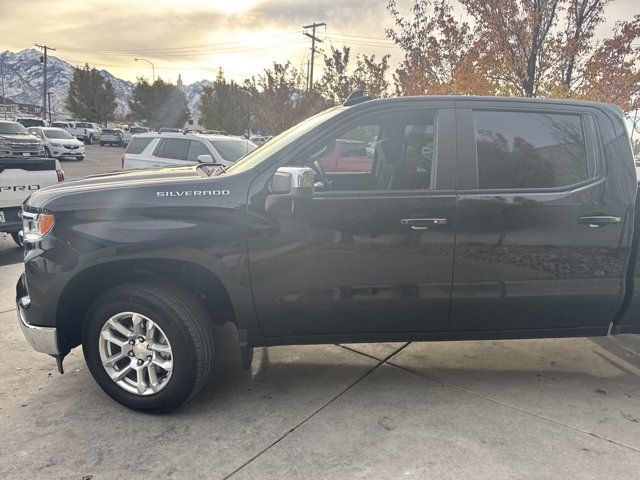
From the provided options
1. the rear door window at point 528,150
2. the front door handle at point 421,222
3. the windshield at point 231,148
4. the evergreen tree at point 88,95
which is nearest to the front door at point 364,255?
the front door handle at point 421,222

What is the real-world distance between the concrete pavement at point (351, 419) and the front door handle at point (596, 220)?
119 cm

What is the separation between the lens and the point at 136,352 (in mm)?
3029

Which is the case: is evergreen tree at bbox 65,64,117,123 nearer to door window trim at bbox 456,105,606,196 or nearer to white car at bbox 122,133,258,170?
white car at bbox 122,133,258,170

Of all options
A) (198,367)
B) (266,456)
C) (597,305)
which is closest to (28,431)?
(198,367)

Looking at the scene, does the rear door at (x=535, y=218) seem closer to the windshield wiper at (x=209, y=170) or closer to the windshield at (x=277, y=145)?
the windshield at (x=277, y=145)

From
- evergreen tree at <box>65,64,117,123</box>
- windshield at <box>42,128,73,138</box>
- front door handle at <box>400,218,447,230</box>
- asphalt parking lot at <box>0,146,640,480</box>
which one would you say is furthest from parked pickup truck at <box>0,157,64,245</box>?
evergreen tree at <box>65,64,117,123</box>

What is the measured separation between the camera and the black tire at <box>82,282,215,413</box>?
293 centimetres

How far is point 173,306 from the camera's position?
9.61 feet

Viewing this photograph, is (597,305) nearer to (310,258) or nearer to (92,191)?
(310,258)

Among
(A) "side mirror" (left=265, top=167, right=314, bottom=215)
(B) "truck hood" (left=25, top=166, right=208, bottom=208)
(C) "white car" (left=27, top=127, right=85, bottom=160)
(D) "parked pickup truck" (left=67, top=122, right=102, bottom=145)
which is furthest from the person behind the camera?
(D) "parked pickup truck" (left=67, top=122, right=102, bottom=145)

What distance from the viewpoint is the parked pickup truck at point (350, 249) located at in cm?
290

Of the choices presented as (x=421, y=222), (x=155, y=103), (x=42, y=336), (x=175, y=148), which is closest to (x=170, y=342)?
(x=42, y=336)

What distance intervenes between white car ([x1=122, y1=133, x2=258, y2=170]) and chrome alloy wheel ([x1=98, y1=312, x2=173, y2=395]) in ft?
23.9

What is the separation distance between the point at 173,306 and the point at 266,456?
100cm
